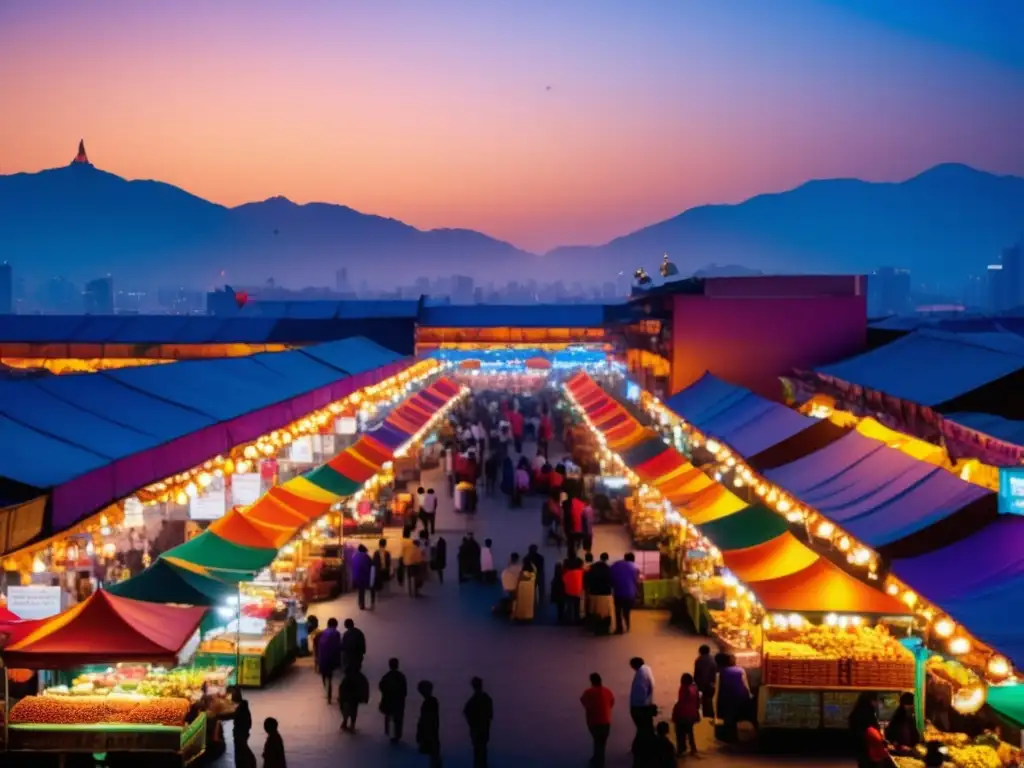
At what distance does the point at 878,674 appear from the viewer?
11867 mm

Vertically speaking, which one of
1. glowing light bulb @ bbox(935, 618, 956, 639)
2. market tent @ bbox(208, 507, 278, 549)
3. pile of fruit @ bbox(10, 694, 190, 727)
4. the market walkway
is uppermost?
market tent @ bbox(208, 507, 278, 549)

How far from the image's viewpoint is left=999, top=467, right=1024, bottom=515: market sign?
11.1 metres

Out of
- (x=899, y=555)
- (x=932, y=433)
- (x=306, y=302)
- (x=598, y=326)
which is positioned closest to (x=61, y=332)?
(x=306, y=302)

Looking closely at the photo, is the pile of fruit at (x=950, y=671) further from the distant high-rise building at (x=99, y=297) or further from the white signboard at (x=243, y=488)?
the distant high-rise building at (x=99, y=297)

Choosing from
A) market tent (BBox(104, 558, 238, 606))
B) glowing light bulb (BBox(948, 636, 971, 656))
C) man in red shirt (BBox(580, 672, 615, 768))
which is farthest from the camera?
market tent (BBox(104, 558, 238, 606))

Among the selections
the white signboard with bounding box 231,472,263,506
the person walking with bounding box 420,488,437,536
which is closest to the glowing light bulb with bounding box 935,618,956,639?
the white signboard with bounding box 231,472,263,506

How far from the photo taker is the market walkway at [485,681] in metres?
11.6

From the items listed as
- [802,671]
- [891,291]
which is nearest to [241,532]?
[802,671]

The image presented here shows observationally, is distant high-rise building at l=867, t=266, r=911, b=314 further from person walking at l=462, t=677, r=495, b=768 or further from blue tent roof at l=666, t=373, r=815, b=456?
person walking at l=462, t=677, r=495, b=768

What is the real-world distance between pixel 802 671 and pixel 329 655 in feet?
18.1

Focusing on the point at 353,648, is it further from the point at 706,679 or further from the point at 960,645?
the point at 960,645

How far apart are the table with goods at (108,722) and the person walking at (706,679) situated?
17.4ft

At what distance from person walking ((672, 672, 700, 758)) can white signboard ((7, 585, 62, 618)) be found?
6614mm

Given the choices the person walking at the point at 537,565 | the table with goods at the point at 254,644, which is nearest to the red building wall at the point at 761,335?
the person walking at the point at 537,565
